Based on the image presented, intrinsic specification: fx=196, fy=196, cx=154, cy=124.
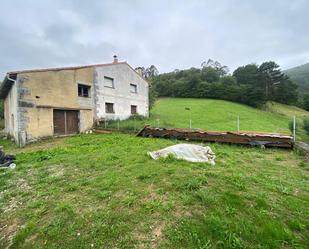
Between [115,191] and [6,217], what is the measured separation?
1760 millimetres

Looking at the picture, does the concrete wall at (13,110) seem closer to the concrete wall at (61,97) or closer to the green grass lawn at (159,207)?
the concrete wall at (61,97)

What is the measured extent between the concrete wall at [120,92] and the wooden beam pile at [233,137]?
21.8 ft

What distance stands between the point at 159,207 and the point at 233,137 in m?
6.03

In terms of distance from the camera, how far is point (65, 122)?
42.4ft

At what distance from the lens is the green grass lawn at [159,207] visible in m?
2.41

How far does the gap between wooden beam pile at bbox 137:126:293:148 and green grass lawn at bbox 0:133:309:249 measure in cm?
243

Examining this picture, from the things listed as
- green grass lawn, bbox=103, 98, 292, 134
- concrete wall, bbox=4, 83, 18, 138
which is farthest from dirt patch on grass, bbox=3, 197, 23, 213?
green grass lawn, bbox=103, 98, 292, 134

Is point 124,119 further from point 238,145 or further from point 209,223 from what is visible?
point 209,223

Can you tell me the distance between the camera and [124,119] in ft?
56.9

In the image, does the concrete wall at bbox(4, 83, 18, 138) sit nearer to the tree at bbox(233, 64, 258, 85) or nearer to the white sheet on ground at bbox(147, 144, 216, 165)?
the white sheet on ground at bbox(147, 144, 216, 165)

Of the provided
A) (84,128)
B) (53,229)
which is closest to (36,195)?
(53,229)

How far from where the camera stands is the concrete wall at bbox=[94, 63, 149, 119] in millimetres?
15195

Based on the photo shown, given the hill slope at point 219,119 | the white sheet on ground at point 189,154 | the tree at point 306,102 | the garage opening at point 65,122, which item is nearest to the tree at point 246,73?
the tree at point 306,102

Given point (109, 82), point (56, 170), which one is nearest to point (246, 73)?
point (109, 82)
